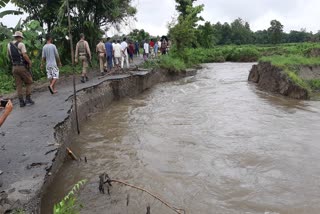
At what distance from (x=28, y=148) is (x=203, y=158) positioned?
3.60 m

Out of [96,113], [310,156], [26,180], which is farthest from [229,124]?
[26,180]

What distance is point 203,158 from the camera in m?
7.60

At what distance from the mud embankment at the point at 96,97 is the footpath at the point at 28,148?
14cm

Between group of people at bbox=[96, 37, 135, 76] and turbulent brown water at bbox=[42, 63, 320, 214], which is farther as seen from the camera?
group of people at bbox=[96, 37, 135, 76]

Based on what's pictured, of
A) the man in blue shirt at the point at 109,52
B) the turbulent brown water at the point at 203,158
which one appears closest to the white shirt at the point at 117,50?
the man in blue shirt at the point at 109,52

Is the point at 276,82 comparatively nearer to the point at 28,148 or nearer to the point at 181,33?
the point at 181,33

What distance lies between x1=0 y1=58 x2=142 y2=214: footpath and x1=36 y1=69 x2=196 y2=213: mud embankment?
5.5 inches

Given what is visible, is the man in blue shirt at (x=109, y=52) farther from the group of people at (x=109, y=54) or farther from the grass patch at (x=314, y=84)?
the grass patch at (x=314, y=84)

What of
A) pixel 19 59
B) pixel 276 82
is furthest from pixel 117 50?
Answer: pixel 276 82

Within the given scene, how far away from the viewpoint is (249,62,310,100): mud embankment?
15.2m

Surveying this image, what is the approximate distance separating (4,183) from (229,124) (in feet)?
23.7

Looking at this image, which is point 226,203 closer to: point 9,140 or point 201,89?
point 9,140

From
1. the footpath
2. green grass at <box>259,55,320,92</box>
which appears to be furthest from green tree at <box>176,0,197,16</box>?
the footpath

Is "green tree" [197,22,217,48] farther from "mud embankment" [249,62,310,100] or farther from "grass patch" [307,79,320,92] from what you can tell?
"grass patch" [307,79,320,92]
